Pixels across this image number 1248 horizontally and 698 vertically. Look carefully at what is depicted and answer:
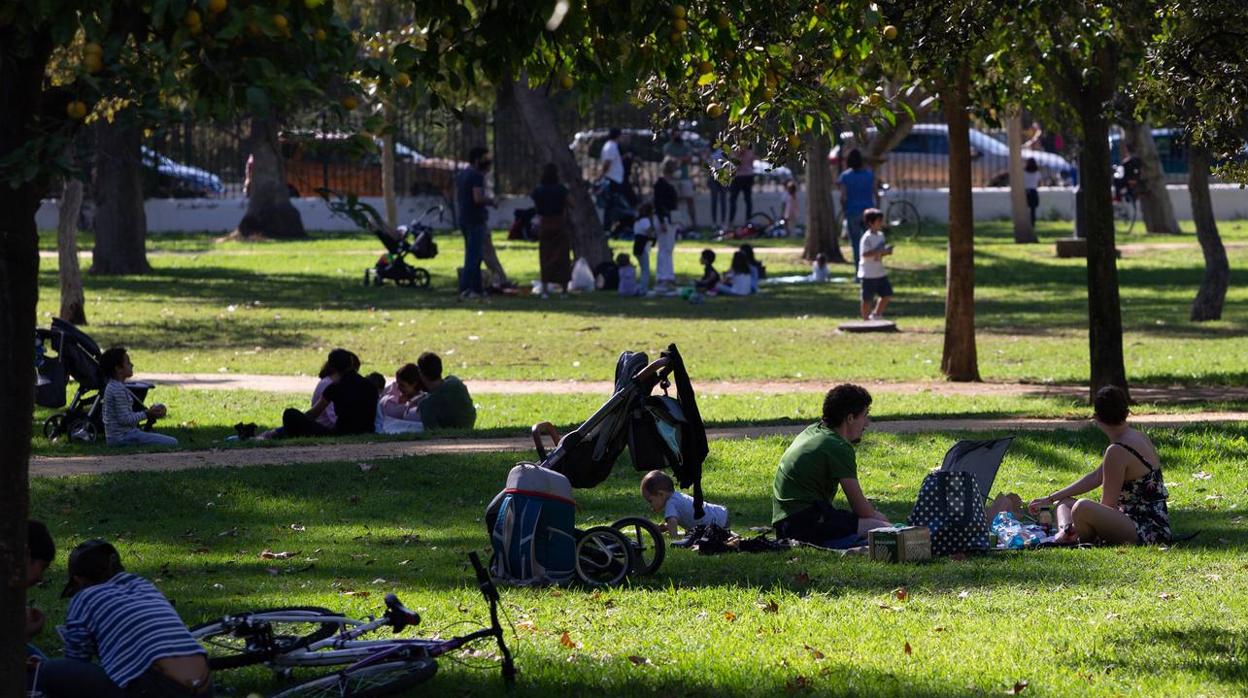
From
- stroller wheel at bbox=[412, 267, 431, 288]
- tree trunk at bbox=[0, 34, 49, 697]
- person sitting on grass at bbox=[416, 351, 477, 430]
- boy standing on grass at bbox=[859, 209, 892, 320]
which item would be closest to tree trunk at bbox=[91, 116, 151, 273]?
stroller wheel at bbox=[412, 267, 431, 288]

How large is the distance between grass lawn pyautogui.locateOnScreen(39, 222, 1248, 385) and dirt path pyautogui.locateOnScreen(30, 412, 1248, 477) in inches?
135

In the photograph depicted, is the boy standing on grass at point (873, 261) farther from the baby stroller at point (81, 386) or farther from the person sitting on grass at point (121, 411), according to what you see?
the person sitting on grass at point (121, 411)

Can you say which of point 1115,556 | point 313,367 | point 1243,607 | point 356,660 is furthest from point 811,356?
point 356,660

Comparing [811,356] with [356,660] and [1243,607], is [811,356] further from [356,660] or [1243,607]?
[356,660]

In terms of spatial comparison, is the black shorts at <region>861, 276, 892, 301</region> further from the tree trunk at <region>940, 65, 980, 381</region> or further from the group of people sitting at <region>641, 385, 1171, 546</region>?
the group of people sitting at <region>641, 385, 1171, 546</region>

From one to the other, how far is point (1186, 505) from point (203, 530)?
5.79 meters

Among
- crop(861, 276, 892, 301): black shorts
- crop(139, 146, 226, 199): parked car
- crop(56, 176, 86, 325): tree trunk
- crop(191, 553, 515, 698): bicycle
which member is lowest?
crop(191, 553, 515, 698): bicycle

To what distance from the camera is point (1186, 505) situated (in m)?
10.8

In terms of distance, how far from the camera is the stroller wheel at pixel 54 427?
1407 cm

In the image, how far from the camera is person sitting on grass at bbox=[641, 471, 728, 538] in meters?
9.80

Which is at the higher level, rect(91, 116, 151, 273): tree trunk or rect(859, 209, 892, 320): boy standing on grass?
rect(91, 116, 151, 273): tree trunk

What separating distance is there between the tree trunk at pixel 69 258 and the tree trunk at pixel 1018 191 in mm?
18460

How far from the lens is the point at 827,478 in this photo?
30.2 feet

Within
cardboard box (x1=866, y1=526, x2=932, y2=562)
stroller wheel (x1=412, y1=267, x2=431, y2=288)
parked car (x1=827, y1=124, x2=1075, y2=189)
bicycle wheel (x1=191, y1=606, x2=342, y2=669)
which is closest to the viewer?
bicycle wheel (x1=191, y1=606, x2=342, y2=669)
